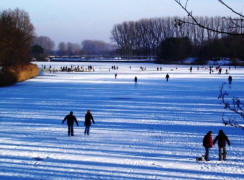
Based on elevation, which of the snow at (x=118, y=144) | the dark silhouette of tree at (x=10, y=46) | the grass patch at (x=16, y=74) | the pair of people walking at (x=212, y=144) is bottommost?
the snow at (x=118, y=144)

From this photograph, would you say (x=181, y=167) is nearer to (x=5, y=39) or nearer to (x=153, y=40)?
(x=5, y=39)

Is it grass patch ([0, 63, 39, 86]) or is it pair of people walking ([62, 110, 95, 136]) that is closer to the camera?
pair of people walking ([62, 110, 95, 136])

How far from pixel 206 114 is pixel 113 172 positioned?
8.40 meters

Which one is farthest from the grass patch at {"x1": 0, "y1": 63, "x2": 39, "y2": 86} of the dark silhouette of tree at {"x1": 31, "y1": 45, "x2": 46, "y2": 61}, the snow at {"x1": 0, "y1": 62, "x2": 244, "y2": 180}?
the dark silhouette of tree at {"x1": 31, "y1": 45, "x2": 46, "y2": 61}

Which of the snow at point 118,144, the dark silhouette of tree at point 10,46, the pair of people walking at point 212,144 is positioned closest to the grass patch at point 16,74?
the dark silhouette of tree at point 10,46

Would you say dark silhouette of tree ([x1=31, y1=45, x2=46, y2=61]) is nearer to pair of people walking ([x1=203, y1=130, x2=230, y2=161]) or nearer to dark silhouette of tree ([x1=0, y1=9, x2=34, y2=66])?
dark silhouette of tree ([x1=0, y1=9, x2=34, y2=66])

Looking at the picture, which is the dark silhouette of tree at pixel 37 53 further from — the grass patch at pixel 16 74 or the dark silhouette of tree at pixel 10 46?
the dark silhouette of tree at pixel 10 46

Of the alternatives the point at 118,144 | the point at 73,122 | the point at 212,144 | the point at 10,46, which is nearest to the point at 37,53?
the point at 10,46

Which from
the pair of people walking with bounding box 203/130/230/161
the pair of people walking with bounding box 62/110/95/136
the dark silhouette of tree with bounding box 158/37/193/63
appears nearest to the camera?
the pair of people walking with bounding box 203/130/230/161

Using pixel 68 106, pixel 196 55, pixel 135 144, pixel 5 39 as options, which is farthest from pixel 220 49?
pixel 135 144

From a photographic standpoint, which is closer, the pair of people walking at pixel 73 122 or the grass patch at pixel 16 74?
the pair of people walking at pixel 73 122

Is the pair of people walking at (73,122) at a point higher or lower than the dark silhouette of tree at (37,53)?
lower

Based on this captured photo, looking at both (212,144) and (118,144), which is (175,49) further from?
(212,144)

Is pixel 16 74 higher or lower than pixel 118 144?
higher
